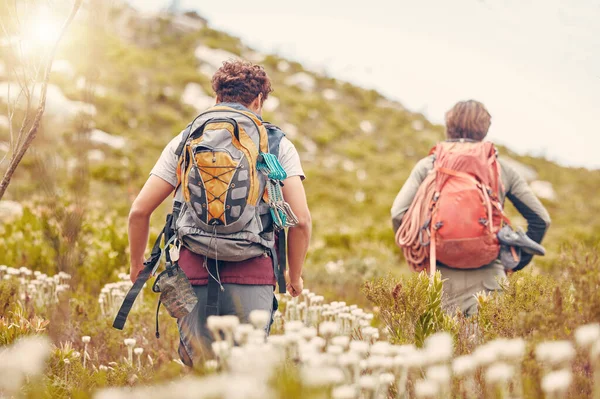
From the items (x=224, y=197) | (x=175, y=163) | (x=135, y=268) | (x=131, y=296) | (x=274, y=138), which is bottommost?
(x=131, y=296)

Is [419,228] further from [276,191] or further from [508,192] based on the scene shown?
[276,191]

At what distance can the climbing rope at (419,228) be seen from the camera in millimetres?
3990

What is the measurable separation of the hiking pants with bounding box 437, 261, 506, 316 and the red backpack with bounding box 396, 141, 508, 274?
0.27 ft

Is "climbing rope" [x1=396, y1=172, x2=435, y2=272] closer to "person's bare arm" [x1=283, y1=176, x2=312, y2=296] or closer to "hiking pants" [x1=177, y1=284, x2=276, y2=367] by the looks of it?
"person's bare arm" [x1=283, y1=176, x2=312, y2=296]

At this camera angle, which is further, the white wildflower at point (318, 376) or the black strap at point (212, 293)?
the black strap at point (212, 293)

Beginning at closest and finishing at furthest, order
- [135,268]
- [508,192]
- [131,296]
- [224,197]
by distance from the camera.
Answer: [224,197], [131,296], [135,268], [508,192]

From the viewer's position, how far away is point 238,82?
312cm

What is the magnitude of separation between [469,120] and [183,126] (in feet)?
41.8

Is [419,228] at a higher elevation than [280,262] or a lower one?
higher

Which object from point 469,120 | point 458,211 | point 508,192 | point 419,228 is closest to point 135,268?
point 419,228

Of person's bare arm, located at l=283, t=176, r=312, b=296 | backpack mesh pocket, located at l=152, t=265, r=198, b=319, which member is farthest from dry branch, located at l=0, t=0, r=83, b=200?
person's bare arm, located at l=283, t=176, r=312, b=296

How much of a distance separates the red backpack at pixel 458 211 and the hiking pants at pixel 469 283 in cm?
8

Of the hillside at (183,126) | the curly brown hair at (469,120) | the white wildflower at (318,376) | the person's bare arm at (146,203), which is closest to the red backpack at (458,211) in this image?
the curly brown hair at (469,120)

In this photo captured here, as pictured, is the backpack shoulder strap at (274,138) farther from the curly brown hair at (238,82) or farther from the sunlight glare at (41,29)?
the sunlight glare at (41,29)
